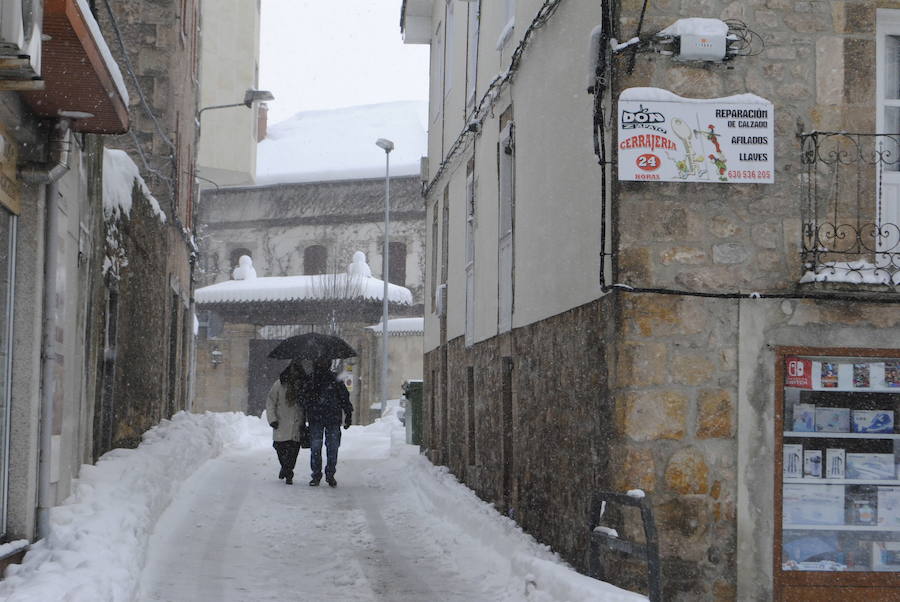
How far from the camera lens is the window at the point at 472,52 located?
15.1 metres

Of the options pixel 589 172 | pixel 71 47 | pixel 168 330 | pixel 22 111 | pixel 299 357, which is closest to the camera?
pixel 71 47

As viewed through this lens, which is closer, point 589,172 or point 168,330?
point 589,172

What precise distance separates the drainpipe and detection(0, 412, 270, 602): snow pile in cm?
27

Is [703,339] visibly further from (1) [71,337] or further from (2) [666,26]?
(1) [71,337]

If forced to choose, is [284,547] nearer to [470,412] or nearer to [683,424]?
[683,424]

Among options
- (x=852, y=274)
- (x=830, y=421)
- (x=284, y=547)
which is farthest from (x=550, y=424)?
(x=852, y=274)

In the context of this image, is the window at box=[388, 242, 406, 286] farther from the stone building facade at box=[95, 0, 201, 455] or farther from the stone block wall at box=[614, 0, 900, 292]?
the stone block wall at box=[614, 0, 900, 292]

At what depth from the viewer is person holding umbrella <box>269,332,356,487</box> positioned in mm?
15750

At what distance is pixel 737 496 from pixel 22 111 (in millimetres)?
5208

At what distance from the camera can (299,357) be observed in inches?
627

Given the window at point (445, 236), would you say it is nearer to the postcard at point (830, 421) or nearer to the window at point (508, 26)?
the window at point (508, 26)

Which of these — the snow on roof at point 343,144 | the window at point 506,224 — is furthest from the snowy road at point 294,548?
the snow on roof at point 343,144

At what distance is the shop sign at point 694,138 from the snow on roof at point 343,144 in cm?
3908

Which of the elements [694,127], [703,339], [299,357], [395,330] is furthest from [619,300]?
[395,330]
